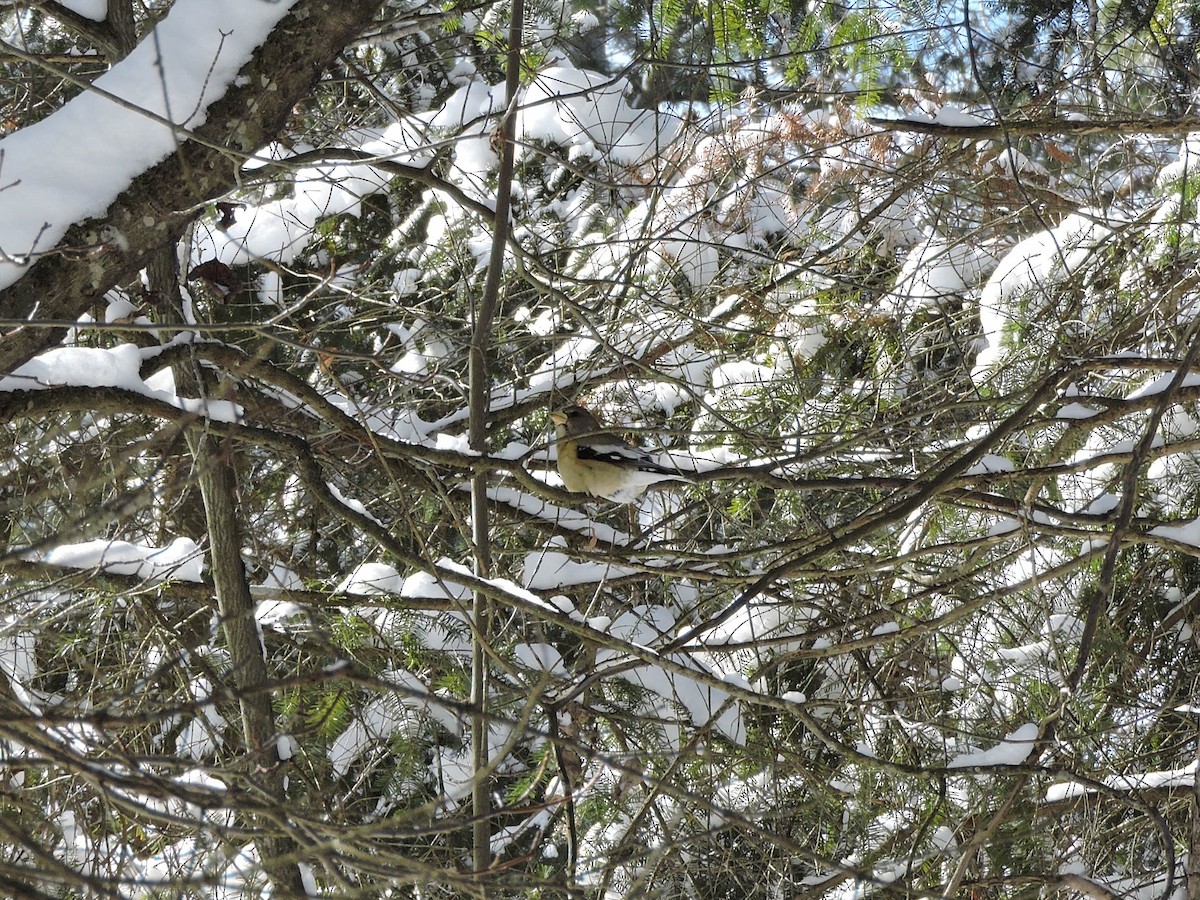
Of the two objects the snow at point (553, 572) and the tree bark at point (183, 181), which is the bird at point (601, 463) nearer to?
the snow at point (553, 572)

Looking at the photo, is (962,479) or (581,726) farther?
(581,726)

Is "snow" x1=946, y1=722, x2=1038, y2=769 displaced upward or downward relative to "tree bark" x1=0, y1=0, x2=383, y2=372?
downward

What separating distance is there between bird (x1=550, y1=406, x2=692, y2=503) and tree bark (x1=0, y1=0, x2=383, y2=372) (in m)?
1.63

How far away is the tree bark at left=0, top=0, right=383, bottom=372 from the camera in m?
2.60

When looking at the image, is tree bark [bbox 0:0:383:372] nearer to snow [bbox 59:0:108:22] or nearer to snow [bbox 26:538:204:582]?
snow [bbox 26:538:204:582]

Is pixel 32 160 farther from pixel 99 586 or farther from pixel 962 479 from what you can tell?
pixel 962 479

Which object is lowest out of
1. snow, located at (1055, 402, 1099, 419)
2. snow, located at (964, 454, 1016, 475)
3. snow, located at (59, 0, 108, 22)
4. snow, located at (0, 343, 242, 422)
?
snow, located at (964, 454, 1016, 475)

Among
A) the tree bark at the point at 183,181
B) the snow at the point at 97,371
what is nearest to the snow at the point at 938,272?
the tree bark at the point at 183,181

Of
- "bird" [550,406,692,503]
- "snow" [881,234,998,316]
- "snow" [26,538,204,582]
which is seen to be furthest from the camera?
"snow" [881,234,998,316]

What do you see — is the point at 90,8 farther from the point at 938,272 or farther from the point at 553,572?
the point at 938,272

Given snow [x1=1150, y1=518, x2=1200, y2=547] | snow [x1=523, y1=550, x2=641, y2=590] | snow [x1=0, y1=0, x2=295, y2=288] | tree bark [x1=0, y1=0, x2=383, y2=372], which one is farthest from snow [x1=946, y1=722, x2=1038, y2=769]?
snow [x1=0, y1=0, x2=295, y2=288]

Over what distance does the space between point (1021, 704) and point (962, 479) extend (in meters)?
1.37

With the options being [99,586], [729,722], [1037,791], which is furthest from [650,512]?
[99,586]

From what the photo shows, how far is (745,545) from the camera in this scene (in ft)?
16.1
